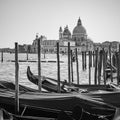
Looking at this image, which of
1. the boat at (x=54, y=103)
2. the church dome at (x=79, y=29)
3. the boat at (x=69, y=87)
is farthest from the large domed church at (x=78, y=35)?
the boat at (x=54, y=103)

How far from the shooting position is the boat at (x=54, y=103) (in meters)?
4.52

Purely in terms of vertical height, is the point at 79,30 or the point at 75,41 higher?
the point at 79,30

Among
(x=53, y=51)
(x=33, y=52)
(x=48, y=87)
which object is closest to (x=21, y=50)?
(x=33, y=52)

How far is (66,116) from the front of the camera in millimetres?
4281

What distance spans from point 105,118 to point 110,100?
40 centimetres

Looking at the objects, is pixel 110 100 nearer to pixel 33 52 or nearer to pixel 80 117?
pixel 80 117

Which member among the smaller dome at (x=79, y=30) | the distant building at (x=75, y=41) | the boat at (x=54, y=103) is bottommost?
the boat at (x=54, y=103)

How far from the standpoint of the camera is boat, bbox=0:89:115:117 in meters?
4.52

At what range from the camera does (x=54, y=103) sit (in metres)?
4.62

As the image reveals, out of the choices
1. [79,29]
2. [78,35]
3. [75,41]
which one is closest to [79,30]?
[79,29]

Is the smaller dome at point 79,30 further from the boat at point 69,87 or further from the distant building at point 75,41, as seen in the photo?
the boat at point 69,87

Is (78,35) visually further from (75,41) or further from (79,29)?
(75,41)

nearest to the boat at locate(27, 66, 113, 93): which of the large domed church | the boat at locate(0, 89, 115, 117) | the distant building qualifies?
the boat at locate(0, 89, 115, 117)

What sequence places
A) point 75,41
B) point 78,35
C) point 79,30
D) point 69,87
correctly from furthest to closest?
point 75,41 → point 78,35 → point 79,30 → point 69,87
